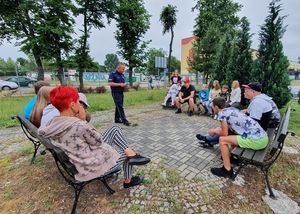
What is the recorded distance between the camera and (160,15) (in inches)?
929

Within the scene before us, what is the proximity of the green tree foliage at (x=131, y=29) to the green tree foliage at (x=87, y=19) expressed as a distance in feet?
4.47

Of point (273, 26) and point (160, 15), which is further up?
point (160, 15)

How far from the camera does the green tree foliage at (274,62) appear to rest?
6.60 meters

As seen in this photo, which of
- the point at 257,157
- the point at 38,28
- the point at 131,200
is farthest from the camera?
the point at 38,28

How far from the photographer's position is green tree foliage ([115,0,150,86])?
19578mm

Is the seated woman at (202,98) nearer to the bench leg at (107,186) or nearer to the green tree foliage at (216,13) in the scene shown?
the bench leg at (107,186)

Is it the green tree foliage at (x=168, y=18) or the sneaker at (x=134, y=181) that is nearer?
the sneaker at (x=134, y=181)

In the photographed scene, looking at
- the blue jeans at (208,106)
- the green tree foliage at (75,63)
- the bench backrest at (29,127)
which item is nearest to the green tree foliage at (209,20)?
the blue jeans at (208,106)

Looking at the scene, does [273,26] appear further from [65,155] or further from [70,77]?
[70,77]

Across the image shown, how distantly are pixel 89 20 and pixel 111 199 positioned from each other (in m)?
19.1

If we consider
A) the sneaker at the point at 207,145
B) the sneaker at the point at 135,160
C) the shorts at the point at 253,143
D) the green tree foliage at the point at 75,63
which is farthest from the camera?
the green tree foliage at the point at 75,63

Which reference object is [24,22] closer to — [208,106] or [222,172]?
[208,106]

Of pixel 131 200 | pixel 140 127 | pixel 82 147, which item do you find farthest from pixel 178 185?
pixel 140 127

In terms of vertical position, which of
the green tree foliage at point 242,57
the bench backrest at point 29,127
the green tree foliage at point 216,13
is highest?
the green tree foliage at point 216,13
